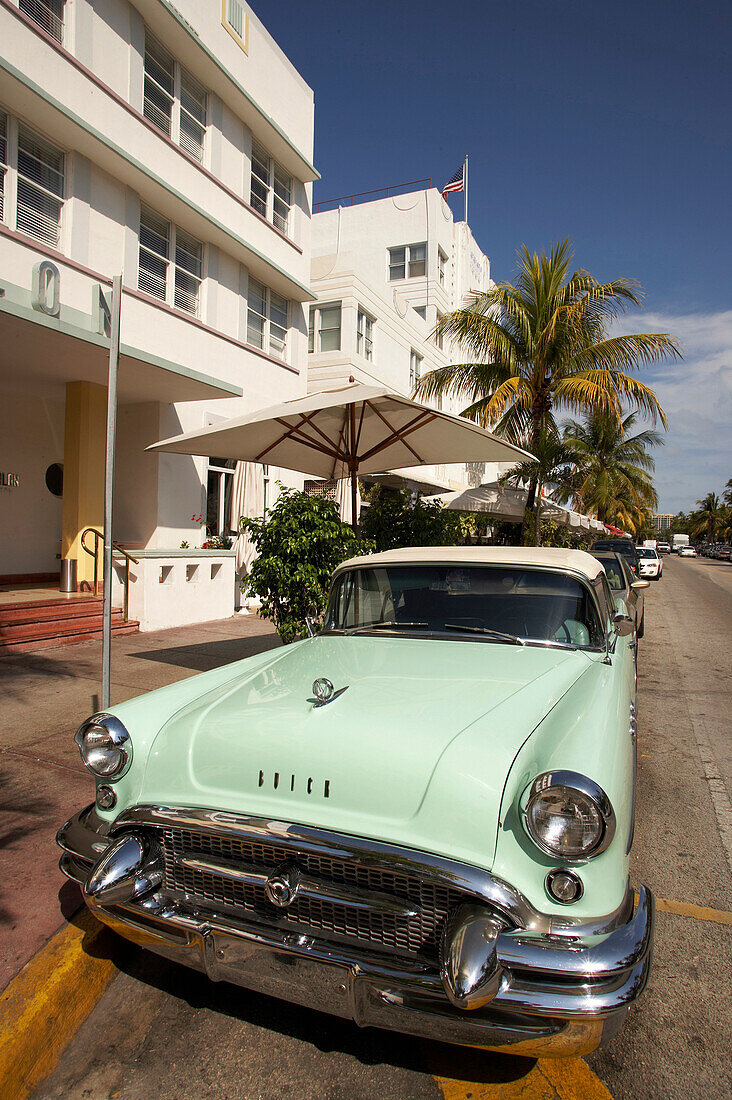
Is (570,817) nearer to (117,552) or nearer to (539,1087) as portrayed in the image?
(539,1087)

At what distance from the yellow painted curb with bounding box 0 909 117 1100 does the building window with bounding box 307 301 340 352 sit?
16718mm

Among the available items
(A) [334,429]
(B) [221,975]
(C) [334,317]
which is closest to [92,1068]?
(B) [221,975]

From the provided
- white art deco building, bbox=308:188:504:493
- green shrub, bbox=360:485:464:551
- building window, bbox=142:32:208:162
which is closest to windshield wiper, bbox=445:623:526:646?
green shrub, bbox=360:485:464:551

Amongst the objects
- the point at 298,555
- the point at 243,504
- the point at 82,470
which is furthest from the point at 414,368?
the point at 298,555

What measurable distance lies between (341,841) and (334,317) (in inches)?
688

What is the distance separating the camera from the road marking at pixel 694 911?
9.16ft

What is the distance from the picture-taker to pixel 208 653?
25.7 ft

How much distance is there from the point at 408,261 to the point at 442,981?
90.3 ft

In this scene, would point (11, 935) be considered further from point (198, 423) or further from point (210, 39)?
point (210, 39)

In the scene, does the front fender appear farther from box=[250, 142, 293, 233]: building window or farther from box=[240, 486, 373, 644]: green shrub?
box=[250, 142, 293, 233]: building window

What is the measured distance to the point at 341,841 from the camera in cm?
186

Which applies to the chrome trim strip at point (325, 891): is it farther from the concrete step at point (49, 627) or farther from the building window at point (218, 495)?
the building window at point (218, 495)

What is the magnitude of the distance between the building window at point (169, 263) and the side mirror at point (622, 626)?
31.4 ft

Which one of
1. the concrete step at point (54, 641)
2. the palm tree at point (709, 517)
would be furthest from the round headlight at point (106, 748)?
the palm tree at point (709, 517)
